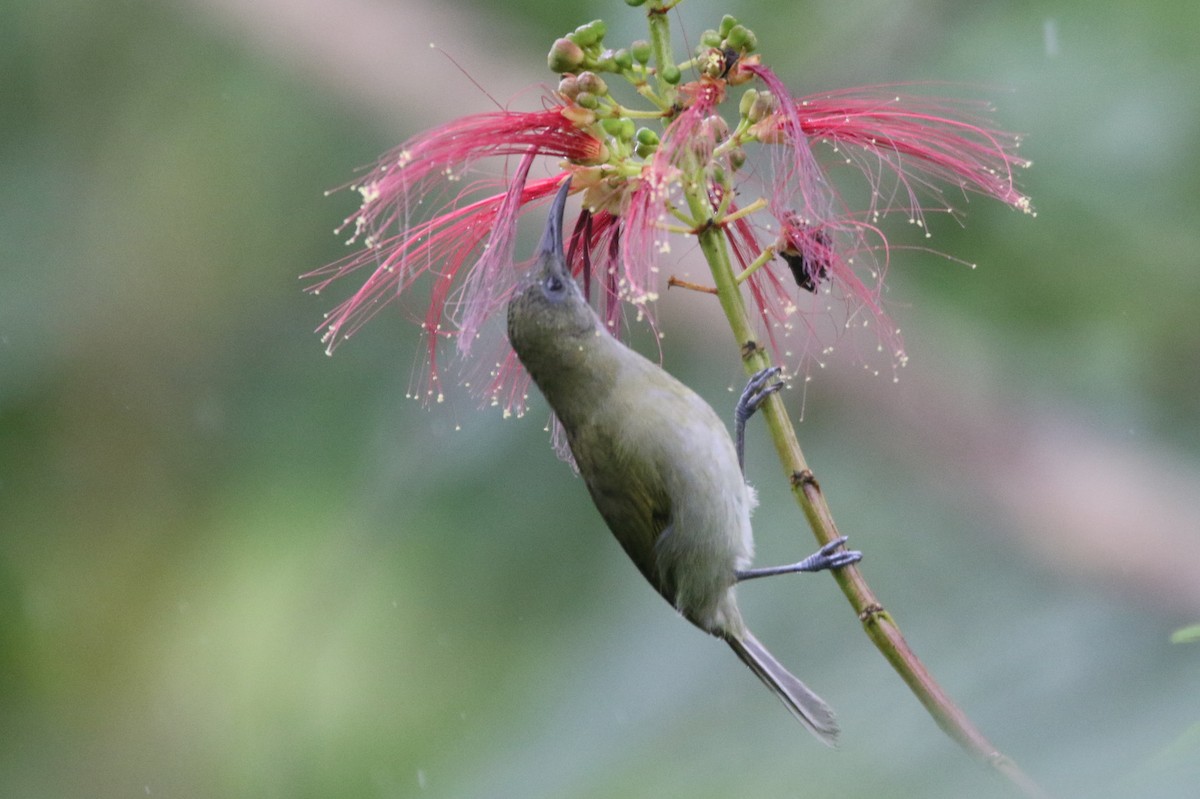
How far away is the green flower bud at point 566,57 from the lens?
1518 millimetres

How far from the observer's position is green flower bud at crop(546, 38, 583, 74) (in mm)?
1518

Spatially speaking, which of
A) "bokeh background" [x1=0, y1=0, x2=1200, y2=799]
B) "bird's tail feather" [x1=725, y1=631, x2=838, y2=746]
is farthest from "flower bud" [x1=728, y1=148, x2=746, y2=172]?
"bokeh background" [x1=0, y1=0, x2=1200, y2=799]

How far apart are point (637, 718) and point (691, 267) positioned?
1.55m

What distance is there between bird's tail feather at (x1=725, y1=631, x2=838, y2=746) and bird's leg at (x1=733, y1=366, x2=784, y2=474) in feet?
1.04

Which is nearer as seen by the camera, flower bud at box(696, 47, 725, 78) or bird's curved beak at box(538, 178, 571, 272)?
A: flower bud at box(696, 47, 725, 78)

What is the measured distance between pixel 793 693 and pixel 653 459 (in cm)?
41

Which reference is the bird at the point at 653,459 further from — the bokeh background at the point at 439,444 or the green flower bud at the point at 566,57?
the bokeh background at the point at 439,444

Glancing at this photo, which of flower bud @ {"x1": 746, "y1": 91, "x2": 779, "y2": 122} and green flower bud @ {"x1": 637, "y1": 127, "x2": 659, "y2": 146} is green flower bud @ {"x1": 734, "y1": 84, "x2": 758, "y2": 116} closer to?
flower bud @ {"x1": 746, "y1": 91, "x2": 779, "y2": 122}

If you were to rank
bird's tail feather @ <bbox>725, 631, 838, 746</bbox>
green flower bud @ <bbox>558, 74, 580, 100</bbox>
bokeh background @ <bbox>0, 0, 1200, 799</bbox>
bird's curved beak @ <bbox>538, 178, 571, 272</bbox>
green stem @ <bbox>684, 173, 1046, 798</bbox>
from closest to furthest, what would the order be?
green stem @ <bbox>684, 173, 1046, 798</bbox> → green flower bud @ <bbox>558, 74, 580, 100</bbox> → bird's curved beak @ <bbox>538, 178, 571, 272</bbox> → bird's tail feather @ <bbox>725, 631, 838, 746</bbox> → bokeh background @ <bbox>0, 0, 1200, 799</bbox>

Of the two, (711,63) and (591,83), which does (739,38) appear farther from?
(591,83)

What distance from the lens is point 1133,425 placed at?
14.5 ft

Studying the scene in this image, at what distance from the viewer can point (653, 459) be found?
198cm

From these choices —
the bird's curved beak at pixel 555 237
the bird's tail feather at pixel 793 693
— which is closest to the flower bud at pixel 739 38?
the bird's curved beak at pixel 555 237

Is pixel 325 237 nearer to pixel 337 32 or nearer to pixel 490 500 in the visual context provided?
pixel 337 32
